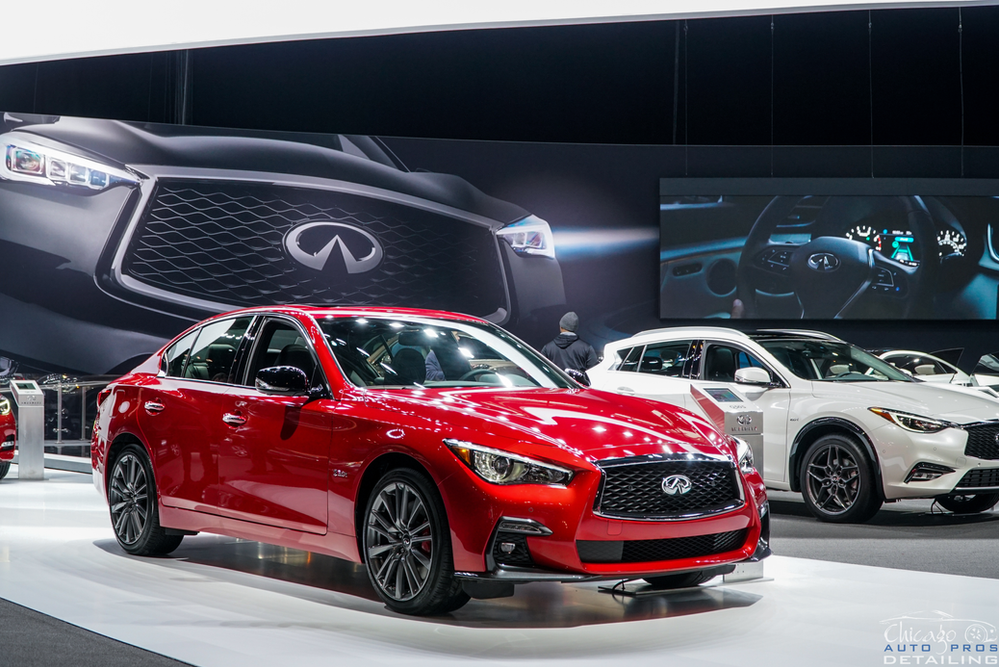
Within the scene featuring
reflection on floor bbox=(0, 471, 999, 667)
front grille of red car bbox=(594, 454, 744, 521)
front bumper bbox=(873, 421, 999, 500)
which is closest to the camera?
reflection on floor bbox=(0, 471, 999, 667)

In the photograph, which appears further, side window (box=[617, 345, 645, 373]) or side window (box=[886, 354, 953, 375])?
side window (box=[886, 354, 953, 375])

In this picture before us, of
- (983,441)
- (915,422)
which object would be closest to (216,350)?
(915,422)

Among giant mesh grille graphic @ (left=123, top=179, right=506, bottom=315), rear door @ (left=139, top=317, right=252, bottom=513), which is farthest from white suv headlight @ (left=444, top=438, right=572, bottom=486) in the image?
giant mesh grille graphic @ (left=123, top=179, right=506, bottom=315)

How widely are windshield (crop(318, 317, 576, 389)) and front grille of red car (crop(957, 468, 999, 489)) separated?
392 centimetres

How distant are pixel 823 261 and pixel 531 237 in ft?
16.3

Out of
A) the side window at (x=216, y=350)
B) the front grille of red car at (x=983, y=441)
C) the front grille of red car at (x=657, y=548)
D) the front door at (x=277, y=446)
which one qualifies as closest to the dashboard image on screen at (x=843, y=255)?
the front grille of red car at (x=983, y=441)

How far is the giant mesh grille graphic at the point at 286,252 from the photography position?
17.9 meters

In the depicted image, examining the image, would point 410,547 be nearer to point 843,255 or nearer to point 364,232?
point 364,232

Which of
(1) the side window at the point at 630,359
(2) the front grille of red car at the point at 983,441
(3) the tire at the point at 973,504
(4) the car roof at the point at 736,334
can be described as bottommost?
(3) the tire at the point at 973,504

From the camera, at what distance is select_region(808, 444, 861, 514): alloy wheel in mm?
8930

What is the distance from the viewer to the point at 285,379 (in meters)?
Answer: 5.83

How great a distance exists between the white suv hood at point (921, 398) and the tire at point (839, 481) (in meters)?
0.37

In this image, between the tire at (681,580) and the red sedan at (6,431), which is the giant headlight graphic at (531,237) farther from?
the tire at (681,580)

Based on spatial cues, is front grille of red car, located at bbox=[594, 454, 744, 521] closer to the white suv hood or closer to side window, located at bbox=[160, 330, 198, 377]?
side window, located at bbox=[160, 330, 198, 377]
